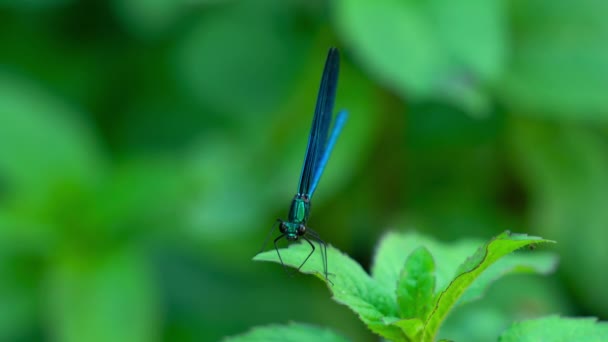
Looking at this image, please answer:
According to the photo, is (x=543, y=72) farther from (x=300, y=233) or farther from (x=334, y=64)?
(x=300, y=233)

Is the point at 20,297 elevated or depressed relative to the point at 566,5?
depressed

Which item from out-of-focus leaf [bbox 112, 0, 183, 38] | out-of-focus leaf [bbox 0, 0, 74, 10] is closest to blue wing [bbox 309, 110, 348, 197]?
out-of-focus leaf [bbox 112, 0, 183, 38]

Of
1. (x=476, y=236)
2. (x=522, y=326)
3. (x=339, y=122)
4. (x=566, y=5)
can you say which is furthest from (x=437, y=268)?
(x=566, y=5)

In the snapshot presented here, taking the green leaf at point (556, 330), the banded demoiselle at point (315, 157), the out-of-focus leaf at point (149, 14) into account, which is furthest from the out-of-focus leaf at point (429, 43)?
the green leaf at point (556, 330)

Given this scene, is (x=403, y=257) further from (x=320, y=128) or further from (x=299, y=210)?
(x=320, y=128)

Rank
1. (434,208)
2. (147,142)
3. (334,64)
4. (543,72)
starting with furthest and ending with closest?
1. (147,142)
2. (434,208)
3. (543,72)
4. (334,64)

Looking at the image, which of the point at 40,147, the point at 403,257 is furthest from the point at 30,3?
the point at 403,257

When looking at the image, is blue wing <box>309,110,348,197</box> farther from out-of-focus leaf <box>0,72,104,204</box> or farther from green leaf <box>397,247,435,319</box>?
out-of-focus leaf <box>0,72,104,204</box>
